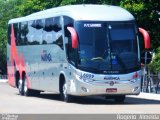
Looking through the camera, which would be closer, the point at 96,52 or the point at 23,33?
the point at 96,52

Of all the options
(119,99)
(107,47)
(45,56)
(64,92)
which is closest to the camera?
(107,47)

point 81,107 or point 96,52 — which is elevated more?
point 96,52

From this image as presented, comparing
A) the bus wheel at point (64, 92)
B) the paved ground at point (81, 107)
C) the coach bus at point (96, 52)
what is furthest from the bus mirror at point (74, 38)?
the bus wheel at point (64, 92)

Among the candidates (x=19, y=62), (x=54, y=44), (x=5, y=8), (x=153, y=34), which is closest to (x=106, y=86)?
(x=54, y=44)

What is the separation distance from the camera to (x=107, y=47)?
956 inches

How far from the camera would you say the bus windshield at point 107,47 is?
24078mm

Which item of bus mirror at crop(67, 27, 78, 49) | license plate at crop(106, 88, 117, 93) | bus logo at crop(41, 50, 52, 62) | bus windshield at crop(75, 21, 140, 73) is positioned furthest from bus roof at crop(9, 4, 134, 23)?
license plate at crop(106, 88, 117, 93)

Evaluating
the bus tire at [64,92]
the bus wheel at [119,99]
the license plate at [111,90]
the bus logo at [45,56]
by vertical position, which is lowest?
the bus wheel at [119,99]

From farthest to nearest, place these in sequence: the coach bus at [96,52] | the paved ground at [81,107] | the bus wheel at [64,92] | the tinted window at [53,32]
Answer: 1. the tinted window at [53,32]
2. the bus wheel at [64,92]
3. the coach bus at [96,52]
4. the paved ground at [81,107]

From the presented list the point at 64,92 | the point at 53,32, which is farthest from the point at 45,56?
the point at 64,92

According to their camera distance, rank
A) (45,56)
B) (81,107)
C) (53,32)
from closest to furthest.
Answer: (81,107) → (53,32) → (45,56)

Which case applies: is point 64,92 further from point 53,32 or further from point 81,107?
point 81,107

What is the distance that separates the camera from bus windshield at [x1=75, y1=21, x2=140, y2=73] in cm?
2408

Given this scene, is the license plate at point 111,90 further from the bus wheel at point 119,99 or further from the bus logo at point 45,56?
the bus logo at point 45,56
